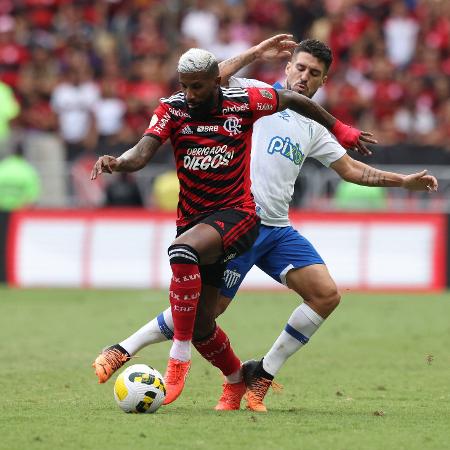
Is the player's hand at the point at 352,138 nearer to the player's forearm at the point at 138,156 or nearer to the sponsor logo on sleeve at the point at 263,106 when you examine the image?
the sponsor logo on sleeve at the point at 263,106

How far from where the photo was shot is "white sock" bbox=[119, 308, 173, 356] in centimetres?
811

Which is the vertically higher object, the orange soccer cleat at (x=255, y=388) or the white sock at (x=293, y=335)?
the white sock at (x=293, y=335)

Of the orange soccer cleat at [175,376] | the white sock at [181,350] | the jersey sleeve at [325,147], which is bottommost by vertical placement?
the orange soccer cleat at [175,376]

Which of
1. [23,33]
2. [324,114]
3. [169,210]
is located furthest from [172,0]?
[324,114]

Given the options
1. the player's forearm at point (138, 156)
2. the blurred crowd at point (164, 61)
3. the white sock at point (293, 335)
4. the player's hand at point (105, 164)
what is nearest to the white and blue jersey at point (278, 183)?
the white sock at point (293, 335)

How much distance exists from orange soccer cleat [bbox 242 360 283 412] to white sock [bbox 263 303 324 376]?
9 centimetres

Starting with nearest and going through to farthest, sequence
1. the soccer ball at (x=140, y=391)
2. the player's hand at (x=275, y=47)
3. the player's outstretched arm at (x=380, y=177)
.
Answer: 1. the soccer ball at (x=140, y=391)
2. the player's outstretched arm at (x=380, y=177)
3. the player's hand at (x=275, y=47)

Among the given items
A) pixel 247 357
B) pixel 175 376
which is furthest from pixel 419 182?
pixel 247 357

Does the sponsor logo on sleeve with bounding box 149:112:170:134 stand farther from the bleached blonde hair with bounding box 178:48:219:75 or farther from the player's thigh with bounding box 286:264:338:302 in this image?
the player's thigh with bounding box 286:264:338:302

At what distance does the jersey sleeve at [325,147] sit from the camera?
849 centimetres

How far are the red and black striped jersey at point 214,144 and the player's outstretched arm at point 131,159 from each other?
0.07 meters

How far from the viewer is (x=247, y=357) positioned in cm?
1110

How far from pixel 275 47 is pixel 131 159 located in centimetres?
193

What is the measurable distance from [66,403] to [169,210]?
9.81 metres
